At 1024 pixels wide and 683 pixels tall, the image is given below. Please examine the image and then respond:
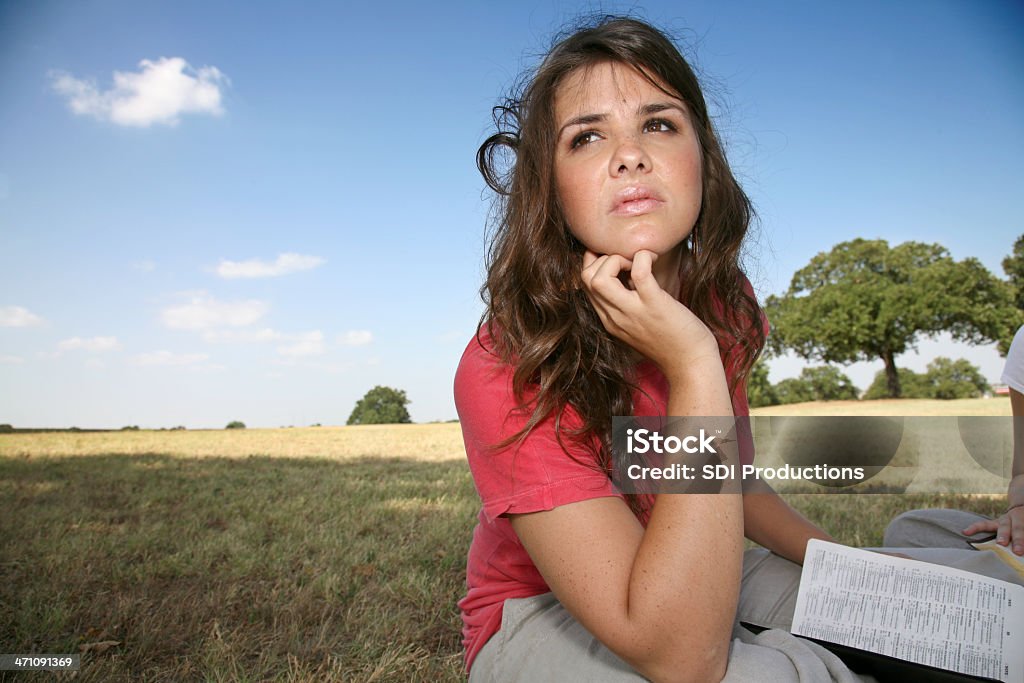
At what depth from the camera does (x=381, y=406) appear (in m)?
37.0

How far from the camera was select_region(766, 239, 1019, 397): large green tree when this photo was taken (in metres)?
32.4

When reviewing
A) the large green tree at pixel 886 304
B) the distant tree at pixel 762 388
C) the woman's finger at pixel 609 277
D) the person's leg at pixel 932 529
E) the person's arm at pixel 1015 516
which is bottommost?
Result: the person's leg at pixel 932 529

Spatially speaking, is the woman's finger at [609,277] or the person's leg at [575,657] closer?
the person's leg at [575,657]

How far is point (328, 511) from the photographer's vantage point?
5367 mm

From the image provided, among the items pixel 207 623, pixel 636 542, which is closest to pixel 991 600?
pixel 636 542

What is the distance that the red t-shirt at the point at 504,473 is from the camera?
156 centimetres

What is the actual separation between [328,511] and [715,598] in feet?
14.8

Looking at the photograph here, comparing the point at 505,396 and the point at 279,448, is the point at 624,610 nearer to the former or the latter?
the point at 505,396

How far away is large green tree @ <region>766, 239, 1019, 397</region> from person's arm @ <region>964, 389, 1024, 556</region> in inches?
1361

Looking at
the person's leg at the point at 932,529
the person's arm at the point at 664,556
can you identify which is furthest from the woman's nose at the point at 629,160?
the person's leg at the point at 932,529

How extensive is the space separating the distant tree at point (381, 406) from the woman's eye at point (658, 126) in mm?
34129

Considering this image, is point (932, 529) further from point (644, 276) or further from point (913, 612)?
point (644, 276)

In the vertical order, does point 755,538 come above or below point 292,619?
above

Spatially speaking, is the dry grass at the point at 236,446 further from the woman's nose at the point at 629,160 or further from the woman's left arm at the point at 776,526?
the woman's nose at the point at 629,160
